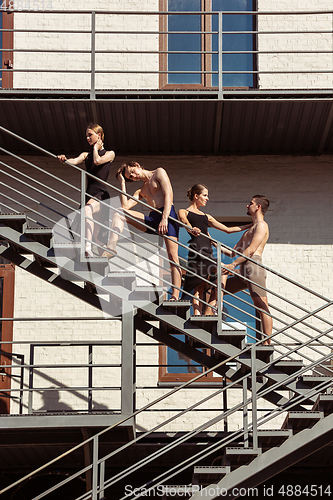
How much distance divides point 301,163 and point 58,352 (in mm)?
5461

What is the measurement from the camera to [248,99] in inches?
429

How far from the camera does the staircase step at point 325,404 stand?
24.8 feet

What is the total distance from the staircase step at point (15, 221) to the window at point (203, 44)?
4706 mm

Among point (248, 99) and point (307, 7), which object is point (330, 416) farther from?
point (307, 7)

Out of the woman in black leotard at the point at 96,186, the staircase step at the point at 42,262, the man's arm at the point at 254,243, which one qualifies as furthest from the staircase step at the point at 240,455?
the staircase step at the point at 42,262

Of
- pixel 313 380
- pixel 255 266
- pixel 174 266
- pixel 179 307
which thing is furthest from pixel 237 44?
pixel 313 380

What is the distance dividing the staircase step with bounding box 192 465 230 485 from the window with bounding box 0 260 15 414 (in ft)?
13.8

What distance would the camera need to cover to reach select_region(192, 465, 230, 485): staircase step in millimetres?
7602

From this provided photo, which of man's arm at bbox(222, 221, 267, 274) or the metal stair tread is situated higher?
man's arm at bbox(222, 221, 267, 274)

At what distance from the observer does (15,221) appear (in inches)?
340

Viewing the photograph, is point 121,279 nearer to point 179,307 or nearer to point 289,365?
point 179,307

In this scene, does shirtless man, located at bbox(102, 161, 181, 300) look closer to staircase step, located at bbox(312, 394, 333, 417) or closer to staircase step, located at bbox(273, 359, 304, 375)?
staircase step, located at bbox(273, 359, 304, 375)

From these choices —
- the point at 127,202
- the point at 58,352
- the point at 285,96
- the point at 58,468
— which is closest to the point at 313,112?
the point at 285,96

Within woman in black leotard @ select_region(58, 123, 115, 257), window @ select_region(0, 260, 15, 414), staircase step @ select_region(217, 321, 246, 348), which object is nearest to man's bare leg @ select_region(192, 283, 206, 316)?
staircase step @ select_region(217, 321, 246, 348)
